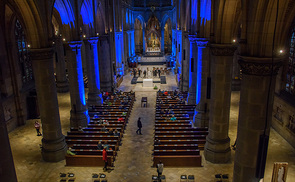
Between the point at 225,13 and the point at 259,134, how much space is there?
6.52 meters

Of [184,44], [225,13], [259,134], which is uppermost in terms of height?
[225,13]

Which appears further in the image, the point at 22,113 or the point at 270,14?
the point at 22,113

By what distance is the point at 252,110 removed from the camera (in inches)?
375

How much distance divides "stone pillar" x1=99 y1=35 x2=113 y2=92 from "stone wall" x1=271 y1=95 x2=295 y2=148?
1886 cm

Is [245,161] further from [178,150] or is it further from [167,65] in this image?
[167,65]

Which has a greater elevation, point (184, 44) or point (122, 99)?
point (184, 44)

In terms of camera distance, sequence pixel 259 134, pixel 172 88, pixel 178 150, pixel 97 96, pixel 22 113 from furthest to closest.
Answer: pixel 172 88 < pixel 97 96 < pixel 22 113 < pixel 178 150 < pixel 259 134

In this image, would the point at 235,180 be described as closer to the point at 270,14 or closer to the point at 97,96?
the point at 270,14

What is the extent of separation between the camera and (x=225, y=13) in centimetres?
1303

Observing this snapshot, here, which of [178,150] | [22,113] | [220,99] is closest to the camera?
[220,99]

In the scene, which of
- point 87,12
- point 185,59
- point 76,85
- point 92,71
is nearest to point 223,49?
point 76,85

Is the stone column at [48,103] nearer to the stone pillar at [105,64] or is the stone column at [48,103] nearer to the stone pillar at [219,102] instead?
the stone pillar at [219,102]

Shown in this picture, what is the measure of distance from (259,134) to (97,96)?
19473mm

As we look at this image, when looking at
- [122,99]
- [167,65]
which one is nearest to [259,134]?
[122,99]
